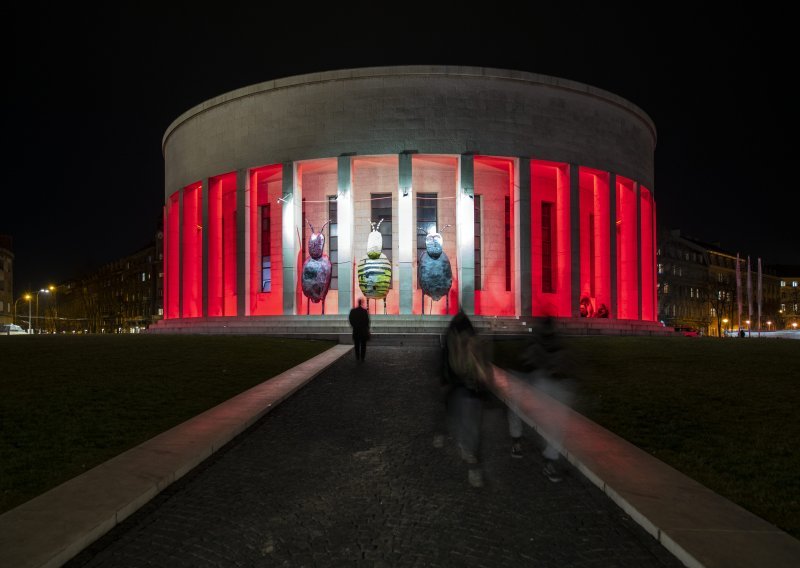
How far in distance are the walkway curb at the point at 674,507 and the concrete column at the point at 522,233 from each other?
92.2ft

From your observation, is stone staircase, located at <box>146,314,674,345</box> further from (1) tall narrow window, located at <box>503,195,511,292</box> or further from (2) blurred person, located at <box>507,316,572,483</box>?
(2) blurred person, located at <box>507,316,572,483</box>

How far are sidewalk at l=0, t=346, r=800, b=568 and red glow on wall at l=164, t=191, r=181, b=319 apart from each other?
3965cm

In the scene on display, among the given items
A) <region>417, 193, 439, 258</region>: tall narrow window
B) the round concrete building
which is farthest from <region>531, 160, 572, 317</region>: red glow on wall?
<region>417, 193, 439, 258</region>: tall narrow window

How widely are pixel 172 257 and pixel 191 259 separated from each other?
10.1 feet

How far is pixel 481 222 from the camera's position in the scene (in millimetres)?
41781

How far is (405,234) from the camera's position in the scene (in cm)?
3759

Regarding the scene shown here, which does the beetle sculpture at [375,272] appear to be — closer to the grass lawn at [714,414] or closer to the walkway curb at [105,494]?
the grass lawn at [714,414]

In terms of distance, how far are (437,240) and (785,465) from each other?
2876 cm

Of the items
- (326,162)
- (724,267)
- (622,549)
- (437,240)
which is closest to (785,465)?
(622,549)

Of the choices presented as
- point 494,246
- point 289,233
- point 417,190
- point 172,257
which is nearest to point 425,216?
point 417,190

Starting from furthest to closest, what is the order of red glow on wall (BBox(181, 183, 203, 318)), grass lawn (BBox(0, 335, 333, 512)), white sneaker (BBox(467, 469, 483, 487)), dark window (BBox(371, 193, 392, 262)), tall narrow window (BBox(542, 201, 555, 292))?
red glow on wall (BBox(181, 183, 203, 318)) < tall narrow window (BBox(542, 201, 555, 292)) < dark window (BBox(371, 193, 392, 262)) < grass lawn (BBox(0, 335, 333, 512)) < white sneaker (BBox(467, 469, 483, 487))

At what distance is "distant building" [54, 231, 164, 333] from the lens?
98188 mm

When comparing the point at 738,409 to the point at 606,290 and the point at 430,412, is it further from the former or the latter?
the point at 606,290

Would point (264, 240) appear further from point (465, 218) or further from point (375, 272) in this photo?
point (465, 218)
